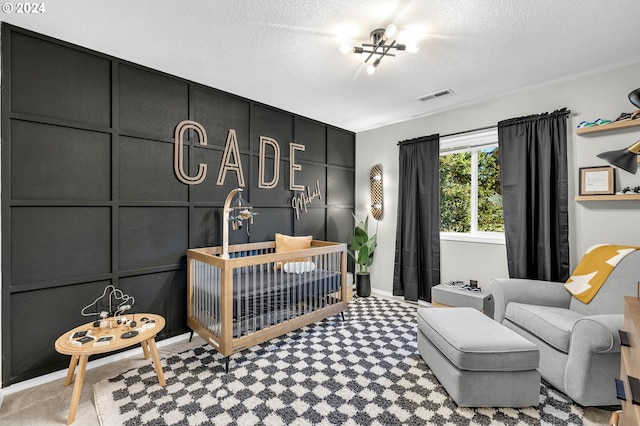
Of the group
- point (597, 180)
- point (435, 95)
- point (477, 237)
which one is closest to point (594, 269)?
point (597, 180)

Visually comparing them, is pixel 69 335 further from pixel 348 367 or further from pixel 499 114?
pixel 499 114

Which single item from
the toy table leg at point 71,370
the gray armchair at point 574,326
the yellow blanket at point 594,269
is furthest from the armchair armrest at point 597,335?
the toy table leg at point 71,370

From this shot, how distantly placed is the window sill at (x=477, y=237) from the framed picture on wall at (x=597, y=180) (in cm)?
87

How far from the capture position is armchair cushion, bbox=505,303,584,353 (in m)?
1.89

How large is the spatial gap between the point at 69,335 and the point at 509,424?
9.05ft

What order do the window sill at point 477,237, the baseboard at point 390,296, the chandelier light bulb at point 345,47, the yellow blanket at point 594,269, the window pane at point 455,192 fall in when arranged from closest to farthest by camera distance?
the chandelier light bulb at point 345,47, the yellow blanket at point 594,269, the window sill at point 477,237, the window pane at point 455,192, the baseboard at point 390,296

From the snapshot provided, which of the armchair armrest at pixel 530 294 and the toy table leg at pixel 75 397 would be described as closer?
the toy table leg at pixel 75 397

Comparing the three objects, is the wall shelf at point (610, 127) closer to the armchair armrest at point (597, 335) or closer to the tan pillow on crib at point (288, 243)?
the armchair armrest at point (597, 335)

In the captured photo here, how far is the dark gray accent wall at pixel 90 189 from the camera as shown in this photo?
1996 mm

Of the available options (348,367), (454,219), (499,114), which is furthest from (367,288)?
(499,114)

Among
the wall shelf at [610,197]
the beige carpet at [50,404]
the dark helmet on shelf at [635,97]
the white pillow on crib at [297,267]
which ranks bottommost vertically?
the beige carpet at [50,404]

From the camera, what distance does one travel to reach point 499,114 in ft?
10.5
